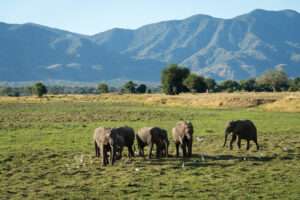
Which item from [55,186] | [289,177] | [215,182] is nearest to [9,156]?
[55,186]

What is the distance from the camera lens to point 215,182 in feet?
66.9

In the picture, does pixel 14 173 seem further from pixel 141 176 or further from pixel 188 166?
pixel 188 166

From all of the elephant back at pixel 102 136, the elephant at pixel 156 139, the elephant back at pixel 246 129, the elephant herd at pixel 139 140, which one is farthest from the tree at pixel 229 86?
the elephant back at pixel 102 136

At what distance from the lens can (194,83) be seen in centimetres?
14175

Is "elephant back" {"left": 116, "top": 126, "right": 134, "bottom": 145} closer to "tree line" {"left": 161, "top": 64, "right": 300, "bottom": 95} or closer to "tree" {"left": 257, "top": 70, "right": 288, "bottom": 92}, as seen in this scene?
"tree line" {"left": 161, "top": 64, "right": 300, "bottom": 95}

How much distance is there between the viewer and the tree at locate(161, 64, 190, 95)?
142 meters

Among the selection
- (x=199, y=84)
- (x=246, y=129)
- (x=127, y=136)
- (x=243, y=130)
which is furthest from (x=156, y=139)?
(x=199, y=84)

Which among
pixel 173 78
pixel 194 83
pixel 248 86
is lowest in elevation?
pixel 248 86

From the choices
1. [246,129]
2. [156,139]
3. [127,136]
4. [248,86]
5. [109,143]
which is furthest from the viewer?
[248,86]

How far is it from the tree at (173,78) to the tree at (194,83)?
2723mm

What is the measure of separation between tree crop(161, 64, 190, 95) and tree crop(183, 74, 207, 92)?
272 cm

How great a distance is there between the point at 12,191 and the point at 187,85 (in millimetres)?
124210

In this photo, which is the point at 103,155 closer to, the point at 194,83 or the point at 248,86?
the point at 194,83

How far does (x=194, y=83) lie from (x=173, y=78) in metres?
6.64
